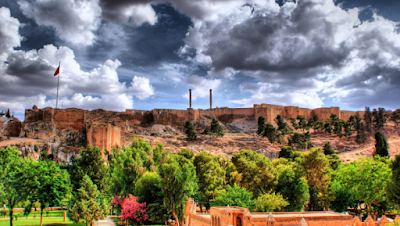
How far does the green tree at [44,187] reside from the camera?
27172 millimetres

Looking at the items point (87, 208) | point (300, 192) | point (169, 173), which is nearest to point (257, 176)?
point (300, 192)

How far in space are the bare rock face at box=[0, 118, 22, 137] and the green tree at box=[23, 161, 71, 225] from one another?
26662 millimetres

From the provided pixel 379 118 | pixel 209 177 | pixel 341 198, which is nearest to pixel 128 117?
pixel 209 177

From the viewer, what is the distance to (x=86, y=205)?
25.4 metres

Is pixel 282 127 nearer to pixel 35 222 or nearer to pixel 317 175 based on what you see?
Answer: pixel 317 175

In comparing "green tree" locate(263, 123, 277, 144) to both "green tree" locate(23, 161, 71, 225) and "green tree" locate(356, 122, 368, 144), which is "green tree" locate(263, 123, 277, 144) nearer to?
"green tree" locate(356, 122, 368, 144)

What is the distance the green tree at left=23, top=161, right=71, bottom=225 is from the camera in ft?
89.1

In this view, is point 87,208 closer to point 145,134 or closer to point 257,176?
point 257,176

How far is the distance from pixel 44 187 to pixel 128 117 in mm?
47737

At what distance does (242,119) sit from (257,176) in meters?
50.6

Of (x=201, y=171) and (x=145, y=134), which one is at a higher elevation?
(x=145, y=134)

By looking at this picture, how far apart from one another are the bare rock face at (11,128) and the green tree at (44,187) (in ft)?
87.5

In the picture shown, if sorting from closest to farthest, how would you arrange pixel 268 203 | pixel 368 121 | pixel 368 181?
1. pixel 268 203
2. pixel 368 181
3. pixel 368 121

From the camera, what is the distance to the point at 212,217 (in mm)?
24266
